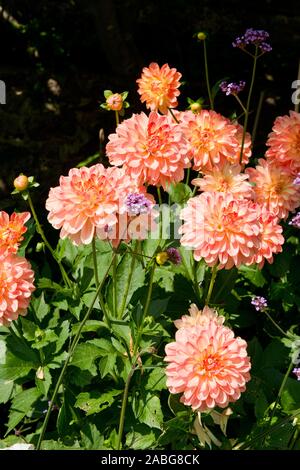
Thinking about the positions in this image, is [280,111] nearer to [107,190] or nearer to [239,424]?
[239,424]

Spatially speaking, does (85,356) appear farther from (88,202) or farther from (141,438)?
(88,202)

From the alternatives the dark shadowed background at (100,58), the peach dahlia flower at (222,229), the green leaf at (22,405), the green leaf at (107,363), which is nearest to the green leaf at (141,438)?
the green leaf at (107,363)

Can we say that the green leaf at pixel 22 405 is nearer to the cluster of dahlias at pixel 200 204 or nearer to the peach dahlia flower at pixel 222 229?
the cluster of dahlias at pixel 200 204

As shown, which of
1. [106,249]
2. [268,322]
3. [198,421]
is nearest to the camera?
[198,421]

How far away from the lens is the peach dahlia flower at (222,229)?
1.73 meters

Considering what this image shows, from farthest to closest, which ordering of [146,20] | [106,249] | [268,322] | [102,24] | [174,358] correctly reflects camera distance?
[146,20], [102,24], [268,322], [106,249], [174,358]

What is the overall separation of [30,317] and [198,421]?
0.63 metres

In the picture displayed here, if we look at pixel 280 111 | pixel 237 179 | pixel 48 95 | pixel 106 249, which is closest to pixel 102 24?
pixel 48 95

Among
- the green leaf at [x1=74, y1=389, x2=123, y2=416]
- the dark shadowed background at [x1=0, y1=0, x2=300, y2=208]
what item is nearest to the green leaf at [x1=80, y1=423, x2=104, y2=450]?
the green leaf at [x1=74, y1=389, x2=123, y2=416]

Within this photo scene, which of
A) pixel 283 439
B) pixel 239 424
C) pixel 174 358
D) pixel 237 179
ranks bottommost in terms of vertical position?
pixel 239 424

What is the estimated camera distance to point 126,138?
1.86 meters

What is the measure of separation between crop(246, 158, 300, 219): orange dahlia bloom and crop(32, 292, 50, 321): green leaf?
2.24ft

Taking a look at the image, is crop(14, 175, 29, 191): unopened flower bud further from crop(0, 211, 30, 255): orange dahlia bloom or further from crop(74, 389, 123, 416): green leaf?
crop(74, 389, 123, 416): green leaf

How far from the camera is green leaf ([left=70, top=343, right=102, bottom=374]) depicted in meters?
1.95
